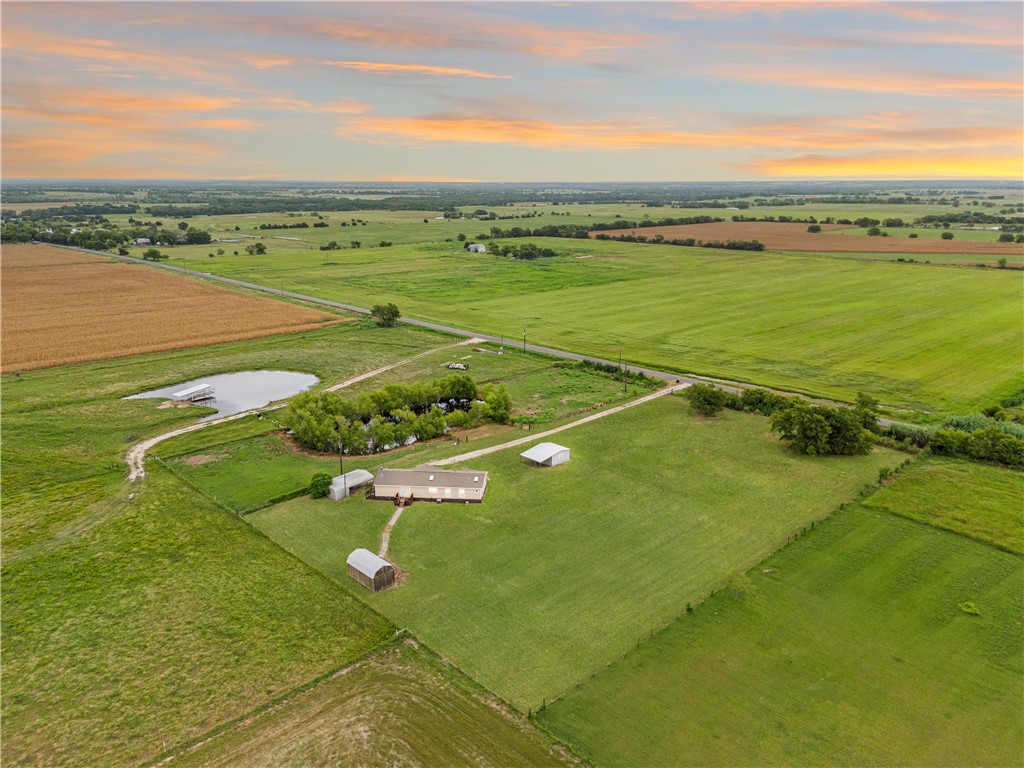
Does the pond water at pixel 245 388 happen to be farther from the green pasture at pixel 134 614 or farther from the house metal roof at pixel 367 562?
the house metal roof at pixel 367 562

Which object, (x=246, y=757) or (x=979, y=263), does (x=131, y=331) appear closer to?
(x=246, y=757)

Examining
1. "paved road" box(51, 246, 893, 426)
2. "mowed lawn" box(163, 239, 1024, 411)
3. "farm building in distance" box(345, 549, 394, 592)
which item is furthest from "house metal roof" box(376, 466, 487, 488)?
"mowed lawn" box(163, 239, 1024, 411)

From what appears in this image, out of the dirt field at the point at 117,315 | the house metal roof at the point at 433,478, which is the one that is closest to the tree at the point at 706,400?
the house metal roof at the point at 433,478

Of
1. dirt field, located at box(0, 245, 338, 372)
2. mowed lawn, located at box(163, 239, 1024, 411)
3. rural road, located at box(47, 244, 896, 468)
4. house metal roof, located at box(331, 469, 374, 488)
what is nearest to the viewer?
house metal roof, located at box(331, 469, 374, 488)

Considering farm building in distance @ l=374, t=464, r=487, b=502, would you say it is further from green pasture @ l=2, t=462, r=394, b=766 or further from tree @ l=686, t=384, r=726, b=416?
tree @ l=686, t=384, r=726, b=416

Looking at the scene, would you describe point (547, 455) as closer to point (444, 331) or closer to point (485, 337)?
point (485, 337)

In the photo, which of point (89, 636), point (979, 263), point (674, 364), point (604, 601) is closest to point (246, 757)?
point (89, 636)

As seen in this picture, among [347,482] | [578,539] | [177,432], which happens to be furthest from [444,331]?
[578,539]
